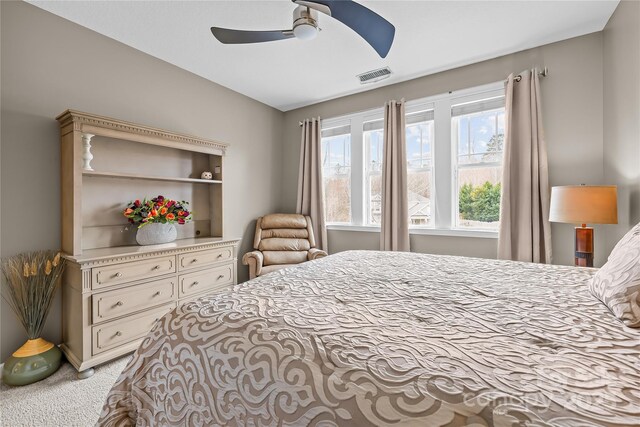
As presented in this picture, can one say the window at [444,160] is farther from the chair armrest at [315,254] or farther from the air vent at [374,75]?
the chair armrest at [315,254]

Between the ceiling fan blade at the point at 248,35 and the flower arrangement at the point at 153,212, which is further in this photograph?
the flower arrangement at the point at 153,212

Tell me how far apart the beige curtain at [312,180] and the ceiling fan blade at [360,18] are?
2.25 metres

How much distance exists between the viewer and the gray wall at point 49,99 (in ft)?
6.64

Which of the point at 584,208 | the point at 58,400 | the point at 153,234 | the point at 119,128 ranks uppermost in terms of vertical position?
the point at 119,128

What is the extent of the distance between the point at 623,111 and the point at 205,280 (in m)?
3.91

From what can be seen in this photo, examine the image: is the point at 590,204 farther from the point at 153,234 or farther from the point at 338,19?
the point at 153,234

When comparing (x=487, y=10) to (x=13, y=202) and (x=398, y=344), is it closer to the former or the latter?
(x=398, y=344)

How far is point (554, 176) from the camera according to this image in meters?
2.68

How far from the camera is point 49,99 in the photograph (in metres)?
2.20

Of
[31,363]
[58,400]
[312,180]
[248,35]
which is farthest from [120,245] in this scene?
[312,180]

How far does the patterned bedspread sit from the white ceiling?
2181 mm

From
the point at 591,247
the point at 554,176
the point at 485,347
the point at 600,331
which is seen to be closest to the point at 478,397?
the point at 485,347

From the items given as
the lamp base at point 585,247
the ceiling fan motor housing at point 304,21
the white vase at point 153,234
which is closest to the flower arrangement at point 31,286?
the white vase at point 153,234

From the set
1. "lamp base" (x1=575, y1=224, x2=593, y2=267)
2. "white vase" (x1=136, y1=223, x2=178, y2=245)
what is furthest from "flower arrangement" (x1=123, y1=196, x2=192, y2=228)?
"lamp base" (x1=575, y1=224, x2=593, y2=267)
